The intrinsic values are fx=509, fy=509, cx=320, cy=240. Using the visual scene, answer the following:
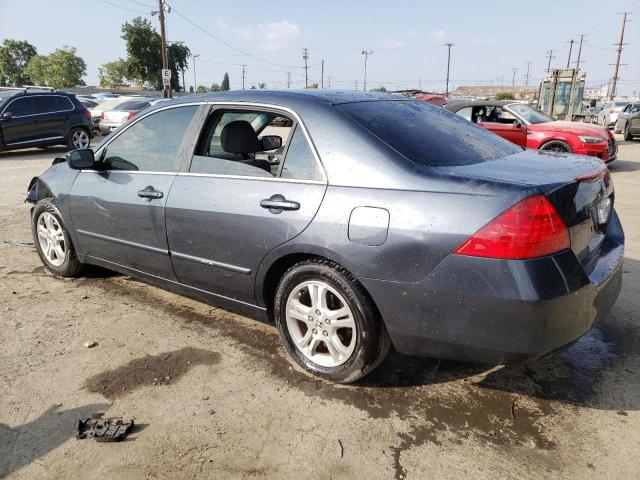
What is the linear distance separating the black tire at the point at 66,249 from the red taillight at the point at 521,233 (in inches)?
137

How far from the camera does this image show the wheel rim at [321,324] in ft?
8.80

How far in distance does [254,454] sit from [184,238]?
1508mm

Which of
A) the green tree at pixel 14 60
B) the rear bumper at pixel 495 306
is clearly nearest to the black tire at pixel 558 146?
the rear bumper at pixel 495 306

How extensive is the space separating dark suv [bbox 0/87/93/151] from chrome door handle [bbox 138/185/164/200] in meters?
12.1

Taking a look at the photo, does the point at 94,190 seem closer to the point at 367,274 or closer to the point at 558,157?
the point at 367,274

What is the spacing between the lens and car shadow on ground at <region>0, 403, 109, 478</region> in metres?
2.25

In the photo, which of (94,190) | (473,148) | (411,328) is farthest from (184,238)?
(473,148)

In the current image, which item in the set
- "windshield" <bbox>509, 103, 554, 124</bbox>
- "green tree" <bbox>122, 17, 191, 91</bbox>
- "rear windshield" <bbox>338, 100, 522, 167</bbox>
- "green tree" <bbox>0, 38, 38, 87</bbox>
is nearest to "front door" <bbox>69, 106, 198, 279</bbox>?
"rear windshield" <bbox>338, 100, 522, 167</bbox>

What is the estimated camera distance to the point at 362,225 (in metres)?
2.46

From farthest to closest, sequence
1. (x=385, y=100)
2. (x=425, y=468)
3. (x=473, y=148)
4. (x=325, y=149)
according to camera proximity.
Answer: (x=385, y=100)
(x=473, y=148)
(x=325, y=149)
(x=425, y=468)

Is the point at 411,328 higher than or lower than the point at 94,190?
lower

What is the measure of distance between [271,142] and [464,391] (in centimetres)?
239

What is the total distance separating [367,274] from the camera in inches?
97.0

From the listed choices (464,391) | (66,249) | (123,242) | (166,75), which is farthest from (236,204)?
(166,75)
